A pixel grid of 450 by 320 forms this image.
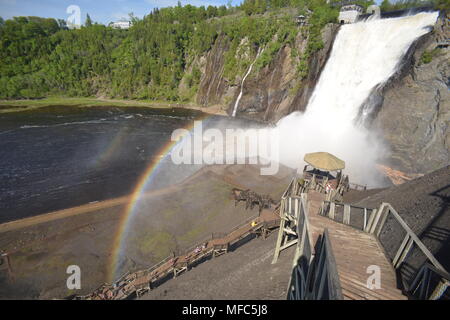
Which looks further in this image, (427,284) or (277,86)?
(277,86)

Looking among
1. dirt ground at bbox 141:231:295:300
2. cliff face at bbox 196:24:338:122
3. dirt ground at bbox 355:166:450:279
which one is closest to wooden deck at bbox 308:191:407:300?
dirt ground at bbox 355:166:450:279

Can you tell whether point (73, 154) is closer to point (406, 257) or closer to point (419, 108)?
point (406, 257)

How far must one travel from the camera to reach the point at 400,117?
92.7 ft

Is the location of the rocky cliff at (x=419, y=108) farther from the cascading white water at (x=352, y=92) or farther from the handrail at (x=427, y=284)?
the handrail at (x=427, y=284)

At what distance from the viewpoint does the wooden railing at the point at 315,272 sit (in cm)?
507

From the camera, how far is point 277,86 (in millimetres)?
53938

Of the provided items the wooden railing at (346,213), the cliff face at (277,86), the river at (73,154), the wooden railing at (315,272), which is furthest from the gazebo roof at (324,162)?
the cliff face at (277,86)

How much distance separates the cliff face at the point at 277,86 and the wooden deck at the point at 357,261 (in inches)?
1535

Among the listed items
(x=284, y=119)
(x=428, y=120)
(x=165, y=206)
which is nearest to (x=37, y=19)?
(x=284, y=119)

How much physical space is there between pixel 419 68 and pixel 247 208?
82.3ft

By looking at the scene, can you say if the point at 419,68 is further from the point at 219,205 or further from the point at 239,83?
the point at 239,83

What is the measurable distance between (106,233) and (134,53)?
99.0 metres

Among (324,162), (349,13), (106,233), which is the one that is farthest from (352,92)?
(106,233)

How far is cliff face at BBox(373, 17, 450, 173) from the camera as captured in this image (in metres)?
24.6
